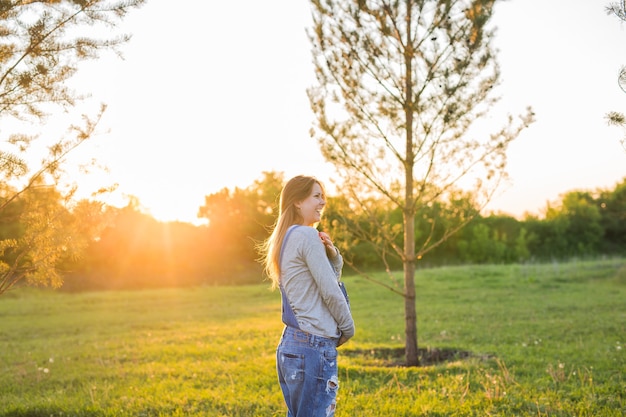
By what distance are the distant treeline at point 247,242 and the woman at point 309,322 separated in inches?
914

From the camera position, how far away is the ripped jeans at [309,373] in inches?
114

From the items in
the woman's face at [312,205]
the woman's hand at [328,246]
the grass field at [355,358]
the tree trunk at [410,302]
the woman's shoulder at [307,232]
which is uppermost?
the woman's face at [312,205]

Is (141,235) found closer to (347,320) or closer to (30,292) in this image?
(30,292)

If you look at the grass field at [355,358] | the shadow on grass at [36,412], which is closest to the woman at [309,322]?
the grass field at [355,358]

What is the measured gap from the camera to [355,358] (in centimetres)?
848

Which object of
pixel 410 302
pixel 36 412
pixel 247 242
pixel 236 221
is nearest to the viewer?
pixel 36 412

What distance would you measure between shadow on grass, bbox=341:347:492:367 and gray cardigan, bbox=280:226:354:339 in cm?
534

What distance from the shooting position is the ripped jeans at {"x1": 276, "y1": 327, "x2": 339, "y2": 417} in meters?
2.90

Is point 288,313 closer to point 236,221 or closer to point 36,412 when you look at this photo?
point 36,412

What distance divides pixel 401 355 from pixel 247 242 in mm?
34986

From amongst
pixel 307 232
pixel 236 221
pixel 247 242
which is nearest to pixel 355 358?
pixel 307 232

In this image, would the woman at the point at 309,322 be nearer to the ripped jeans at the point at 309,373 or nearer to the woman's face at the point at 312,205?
the ripped jeans at the point at 309,373

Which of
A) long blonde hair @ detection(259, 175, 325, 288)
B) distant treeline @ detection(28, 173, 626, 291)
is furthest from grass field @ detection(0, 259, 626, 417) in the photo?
distant treeline @ detection(28, 173, 626, 291)

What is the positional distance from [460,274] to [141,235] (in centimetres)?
2381
